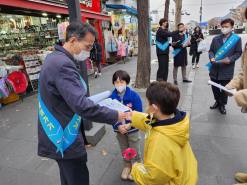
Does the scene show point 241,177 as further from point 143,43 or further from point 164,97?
point 143,43

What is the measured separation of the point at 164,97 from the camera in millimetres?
1674

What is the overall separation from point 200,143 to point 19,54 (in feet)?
20.7

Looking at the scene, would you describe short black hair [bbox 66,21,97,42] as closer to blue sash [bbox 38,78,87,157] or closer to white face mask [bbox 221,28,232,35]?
blue sash [bbox 38,78,87,157]

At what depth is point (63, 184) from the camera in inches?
91.9

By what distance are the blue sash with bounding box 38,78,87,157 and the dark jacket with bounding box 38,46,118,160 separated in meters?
0.03

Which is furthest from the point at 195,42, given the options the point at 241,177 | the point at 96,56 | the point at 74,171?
the point at 74,171

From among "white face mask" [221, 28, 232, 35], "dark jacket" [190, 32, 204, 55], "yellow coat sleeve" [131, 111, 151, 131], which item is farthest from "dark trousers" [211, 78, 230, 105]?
"dark jacket" [190, 32, 204, 55]

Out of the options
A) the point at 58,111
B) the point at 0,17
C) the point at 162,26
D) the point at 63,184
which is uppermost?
the point at 0,17

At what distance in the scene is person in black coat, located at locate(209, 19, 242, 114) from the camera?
453 centimetres

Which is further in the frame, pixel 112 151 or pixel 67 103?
pixel 112 151

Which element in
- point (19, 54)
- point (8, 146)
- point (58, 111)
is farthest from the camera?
point (19, 54)

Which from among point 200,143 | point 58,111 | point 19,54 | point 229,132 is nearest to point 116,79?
point 58,111

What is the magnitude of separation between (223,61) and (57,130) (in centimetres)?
388

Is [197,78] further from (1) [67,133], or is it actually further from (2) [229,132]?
(1) [67,133]
